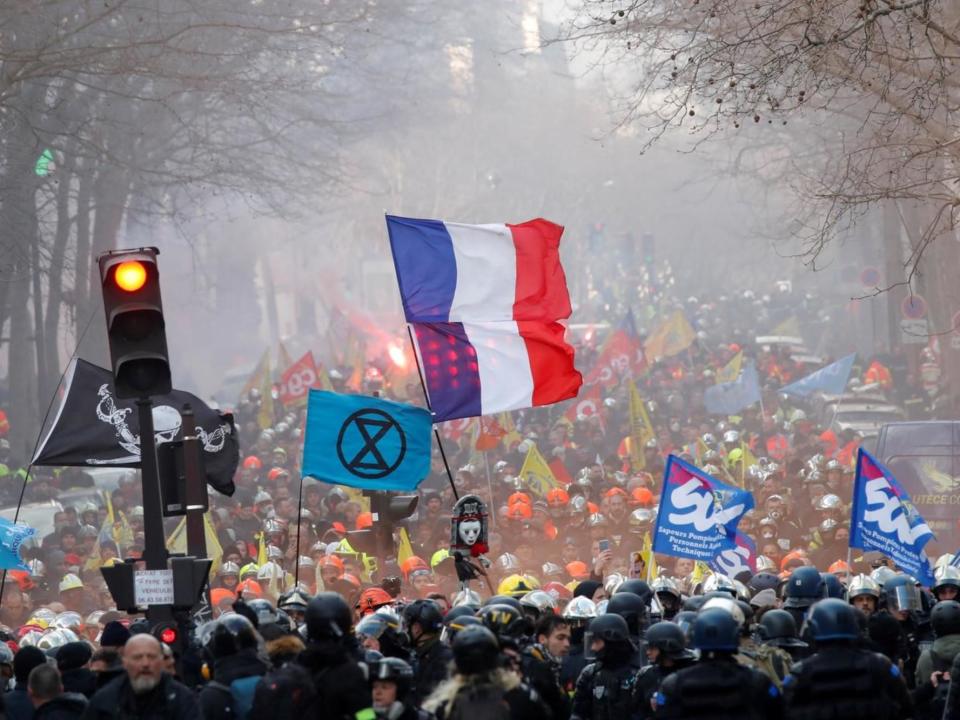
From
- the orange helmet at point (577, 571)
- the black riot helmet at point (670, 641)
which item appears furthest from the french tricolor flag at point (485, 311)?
the black riot helmet at point (670, 641)

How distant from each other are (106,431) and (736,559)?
16.2 feet

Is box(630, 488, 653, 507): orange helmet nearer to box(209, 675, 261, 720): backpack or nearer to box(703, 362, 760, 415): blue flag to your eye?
box(703, 362, 760, 415): blue flag

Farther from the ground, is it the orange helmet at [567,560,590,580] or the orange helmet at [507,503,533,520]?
the orange helmet at [507,503,533,520]

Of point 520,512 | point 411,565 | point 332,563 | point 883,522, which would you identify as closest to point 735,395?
point 520,512

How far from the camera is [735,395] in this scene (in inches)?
1172

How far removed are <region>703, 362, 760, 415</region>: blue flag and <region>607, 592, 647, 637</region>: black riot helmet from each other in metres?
19.4

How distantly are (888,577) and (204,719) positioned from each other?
4.94 meters

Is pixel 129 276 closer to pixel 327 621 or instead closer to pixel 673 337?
pixel 327 621

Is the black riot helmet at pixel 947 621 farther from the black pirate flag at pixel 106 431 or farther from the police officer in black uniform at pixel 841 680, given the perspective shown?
the black pirate flag at pixel 106 431

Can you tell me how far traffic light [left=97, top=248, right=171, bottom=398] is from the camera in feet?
29.7

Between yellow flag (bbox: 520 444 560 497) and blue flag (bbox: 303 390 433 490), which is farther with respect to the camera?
yellow flag (bbox: 520 444 560 497)

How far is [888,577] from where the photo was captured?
1055 centimetres

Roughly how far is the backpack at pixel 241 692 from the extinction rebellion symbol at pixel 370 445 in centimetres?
467

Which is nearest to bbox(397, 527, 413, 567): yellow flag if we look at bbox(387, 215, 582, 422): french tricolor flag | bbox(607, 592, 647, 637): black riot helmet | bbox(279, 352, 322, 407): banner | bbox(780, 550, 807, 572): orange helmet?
bbox(387, 215, 582, 422): french tricolor flag
